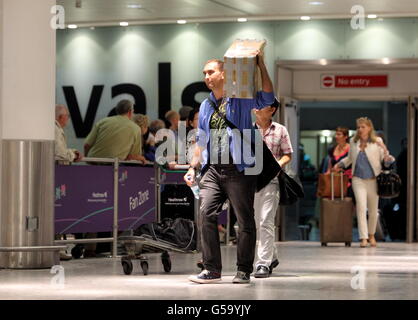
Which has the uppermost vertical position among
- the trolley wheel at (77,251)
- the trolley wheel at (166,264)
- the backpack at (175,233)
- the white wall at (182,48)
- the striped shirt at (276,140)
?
the white wall at (182,48)

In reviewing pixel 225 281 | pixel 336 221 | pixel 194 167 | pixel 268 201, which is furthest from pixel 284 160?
pixel 336 221

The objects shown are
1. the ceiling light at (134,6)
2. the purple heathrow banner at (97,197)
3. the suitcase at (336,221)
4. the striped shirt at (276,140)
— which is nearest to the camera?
the striped shirt at (276,140)

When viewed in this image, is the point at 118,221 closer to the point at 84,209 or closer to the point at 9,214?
the point at 84,209

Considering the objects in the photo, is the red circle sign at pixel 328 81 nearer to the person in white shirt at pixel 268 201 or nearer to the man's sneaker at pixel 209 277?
the person in white shirt at pixel 268 201

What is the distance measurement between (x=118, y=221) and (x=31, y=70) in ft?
9.91

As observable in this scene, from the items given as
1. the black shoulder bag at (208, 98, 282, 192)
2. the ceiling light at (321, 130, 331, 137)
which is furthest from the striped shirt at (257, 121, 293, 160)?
the ceiling light at (321, 130, 331, 137)

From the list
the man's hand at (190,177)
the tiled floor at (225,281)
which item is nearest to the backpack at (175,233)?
the tiled floor at (225,281)

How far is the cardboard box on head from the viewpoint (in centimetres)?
784

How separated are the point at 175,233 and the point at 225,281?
138 cm

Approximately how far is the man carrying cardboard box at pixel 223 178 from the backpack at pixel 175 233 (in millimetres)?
1392

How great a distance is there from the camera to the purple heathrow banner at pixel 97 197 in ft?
38.4

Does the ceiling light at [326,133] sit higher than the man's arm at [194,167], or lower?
higher

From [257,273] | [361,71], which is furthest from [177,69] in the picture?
[257,273]

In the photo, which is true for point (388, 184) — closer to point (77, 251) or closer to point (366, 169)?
point (366, 169)
